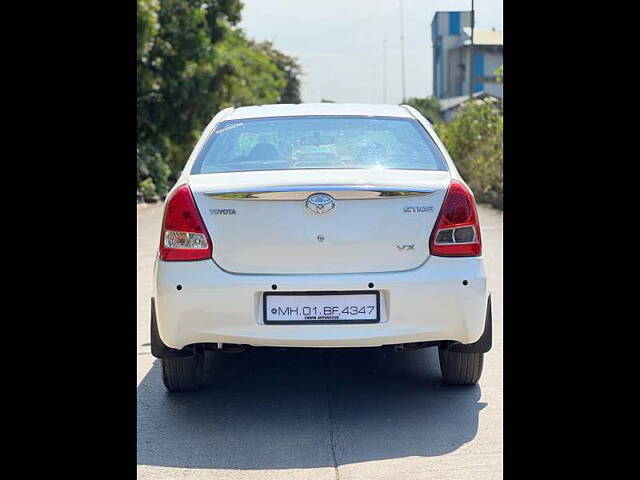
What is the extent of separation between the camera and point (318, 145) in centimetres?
577

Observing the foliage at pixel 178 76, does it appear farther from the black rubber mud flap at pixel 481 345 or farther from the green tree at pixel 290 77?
the green tree at pixel 290 77

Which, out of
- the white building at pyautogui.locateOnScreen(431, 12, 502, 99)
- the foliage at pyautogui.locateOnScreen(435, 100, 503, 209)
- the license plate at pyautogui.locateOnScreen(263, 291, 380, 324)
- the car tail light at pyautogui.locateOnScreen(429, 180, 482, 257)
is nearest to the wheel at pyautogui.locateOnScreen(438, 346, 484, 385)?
the car tail light at pyautogui.locateOnScreen(429, 180, 482, 257)

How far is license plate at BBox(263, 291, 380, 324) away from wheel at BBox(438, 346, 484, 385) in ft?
3.00

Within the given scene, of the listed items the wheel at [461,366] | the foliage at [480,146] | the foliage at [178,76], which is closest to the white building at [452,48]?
the foliage at [178,76]

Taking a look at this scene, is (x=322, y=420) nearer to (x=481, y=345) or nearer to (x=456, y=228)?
(x=481, y=345)

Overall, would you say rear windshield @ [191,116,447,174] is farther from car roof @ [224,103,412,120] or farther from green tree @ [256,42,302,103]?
green tree @ [256,42,302,103]

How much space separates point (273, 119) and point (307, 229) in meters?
1.23

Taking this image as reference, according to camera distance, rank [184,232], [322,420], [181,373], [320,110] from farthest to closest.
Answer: [320,110] < [181,373] < [322,420] < [184,232]

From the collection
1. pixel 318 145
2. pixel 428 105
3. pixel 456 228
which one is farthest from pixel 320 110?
pixel 428 105

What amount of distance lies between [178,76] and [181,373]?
21.4 meters

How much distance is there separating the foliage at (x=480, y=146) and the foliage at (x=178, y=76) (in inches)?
261

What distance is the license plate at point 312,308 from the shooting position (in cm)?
500
